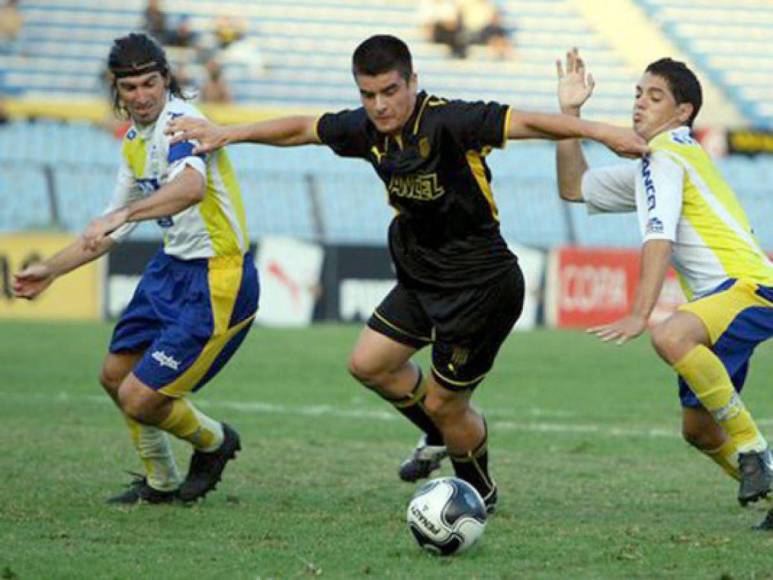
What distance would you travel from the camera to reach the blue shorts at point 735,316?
25.6 ft

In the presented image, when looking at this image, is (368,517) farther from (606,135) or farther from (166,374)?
(606,135)

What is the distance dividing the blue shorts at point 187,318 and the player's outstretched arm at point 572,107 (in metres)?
1.58

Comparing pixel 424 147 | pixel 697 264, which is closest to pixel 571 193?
pixel 697 264

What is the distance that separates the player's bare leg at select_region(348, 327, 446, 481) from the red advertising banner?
14.0m

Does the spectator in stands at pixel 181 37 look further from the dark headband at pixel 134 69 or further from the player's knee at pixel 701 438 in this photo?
the player's knee at pixel 701 438

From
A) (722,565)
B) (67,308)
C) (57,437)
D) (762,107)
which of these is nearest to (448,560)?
(722,565)

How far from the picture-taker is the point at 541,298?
75.2ft

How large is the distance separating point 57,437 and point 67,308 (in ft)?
36.5

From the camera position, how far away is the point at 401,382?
8.66 meters

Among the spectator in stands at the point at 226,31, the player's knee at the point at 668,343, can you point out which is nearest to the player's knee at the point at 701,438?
the player's knee at the point at 668,343

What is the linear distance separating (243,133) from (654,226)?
6.17 feet

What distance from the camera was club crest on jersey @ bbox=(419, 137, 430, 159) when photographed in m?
7.66

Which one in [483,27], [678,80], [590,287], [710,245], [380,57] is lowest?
[590,287]

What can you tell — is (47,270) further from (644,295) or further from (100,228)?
(644,295)
